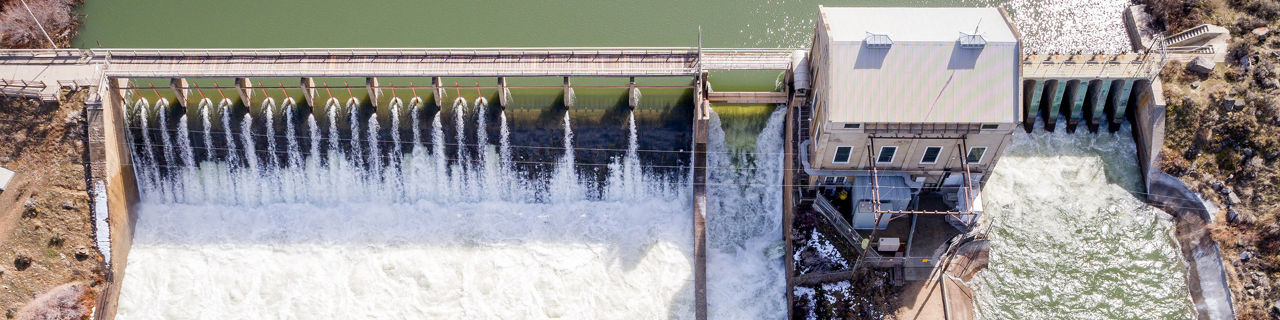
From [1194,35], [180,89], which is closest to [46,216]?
[180,89]

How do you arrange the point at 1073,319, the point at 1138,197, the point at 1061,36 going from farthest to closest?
the point at 1061,36 → the point at 1138,197 → the point at 1073,319

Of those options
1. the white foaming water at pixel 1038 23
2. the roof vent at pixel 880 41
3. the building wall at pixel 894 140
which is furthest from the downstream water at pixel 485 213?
the roof vent at pixel 880 41

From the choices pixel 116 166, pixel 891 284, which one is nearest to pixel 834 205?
pixel 891 284

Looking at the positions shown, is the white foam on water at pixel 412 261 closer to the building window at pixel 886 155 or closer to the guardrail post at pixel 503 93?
the guardrail post at pixel 503 93

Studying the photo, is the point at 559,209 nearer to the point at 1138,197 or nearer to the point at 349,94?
the point at 349,94

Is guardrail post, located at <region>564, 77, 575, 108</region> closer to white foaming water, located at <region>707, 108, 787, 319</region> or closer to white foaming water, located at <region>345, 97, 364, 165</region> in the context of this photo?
white foaming water, located at <region>707, 108, 787, 319</region>

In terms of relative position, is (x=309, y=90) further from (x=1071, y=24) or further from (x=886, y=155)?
(x=1071, y=24)
